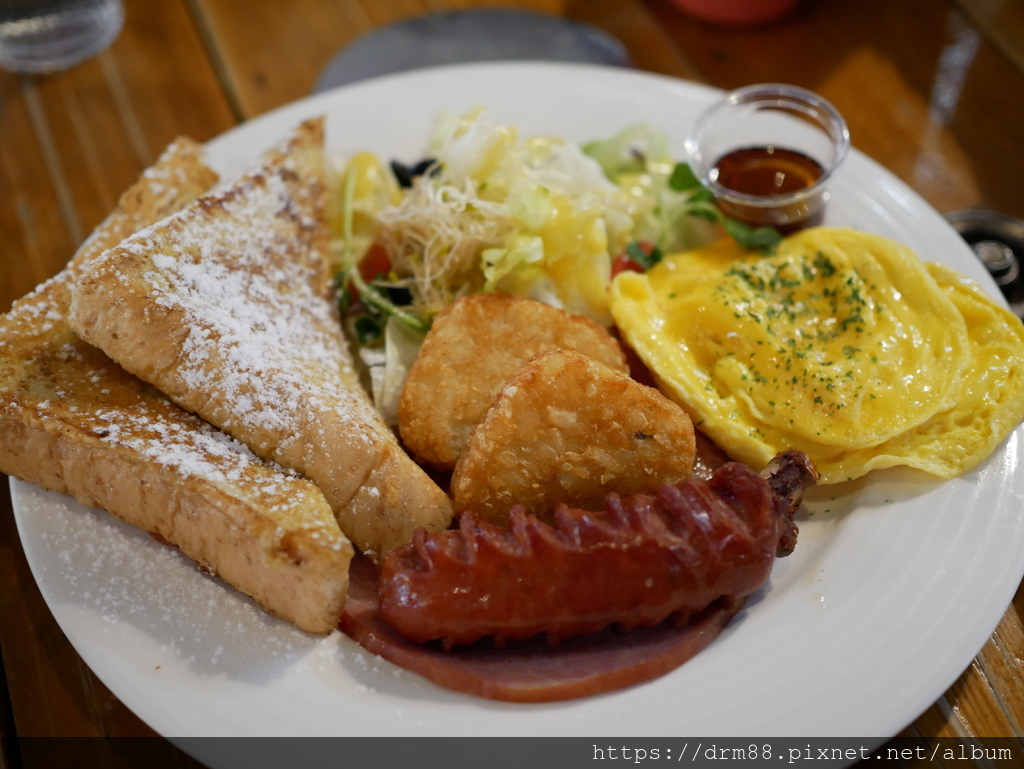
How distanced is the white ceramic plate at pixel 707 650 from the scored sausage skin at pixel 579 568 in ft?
0.56

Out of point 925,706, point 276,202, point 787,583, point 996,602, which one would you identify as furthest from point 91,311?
point 996,602

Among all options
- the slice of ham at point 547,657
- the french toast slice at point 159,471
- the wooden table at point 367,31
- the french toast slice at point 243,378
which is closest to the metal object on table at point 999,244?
the wooden table at point 367,31

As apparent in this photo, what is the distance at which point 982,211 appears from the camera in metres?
3.51

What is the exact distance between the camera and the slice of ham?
6.48 ft

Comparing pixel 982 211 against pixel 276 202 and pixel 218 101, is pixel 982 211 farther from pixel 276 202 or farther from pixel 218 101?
pixel 218 101

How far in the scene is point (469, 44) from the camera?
428cm

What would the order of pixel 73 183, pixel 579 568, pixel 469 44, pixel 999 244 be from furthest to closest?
pixel 469 44
pixel 73 183
pixel 999 244
pixel 579 568

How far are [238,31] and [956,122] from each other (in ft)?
12.4

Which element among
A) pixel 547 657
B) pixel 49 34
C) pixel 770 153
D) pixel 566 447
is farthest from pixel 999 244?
pixel 49 34

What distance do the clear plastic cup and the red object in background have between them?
3214 millimetres

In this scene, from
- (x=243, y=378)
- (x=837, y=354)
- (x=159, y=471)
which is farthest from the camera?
(x=837, y=354)

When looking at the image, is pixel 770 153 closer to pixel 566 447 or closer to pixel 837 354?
pixel 837 354

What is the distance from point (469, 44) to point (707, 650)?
339 centimetres

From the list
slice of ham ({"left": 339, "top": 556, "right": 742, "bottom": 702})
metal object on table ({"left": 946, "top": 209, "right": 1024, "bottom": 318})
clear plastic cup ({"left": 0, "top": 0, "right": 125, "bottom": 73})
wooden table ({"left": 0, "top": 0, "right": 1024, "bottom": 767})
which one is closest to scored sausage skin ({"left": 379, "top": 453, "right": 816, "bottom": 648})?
slice of ham ({"left": 339, "top": 556, "right": 742, "bottom": 702})
